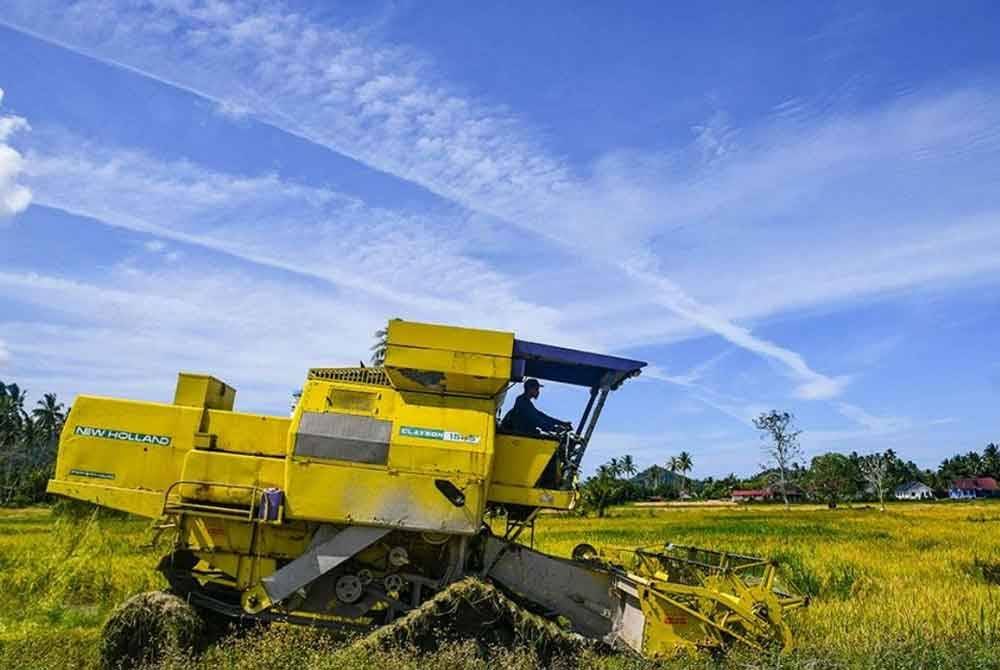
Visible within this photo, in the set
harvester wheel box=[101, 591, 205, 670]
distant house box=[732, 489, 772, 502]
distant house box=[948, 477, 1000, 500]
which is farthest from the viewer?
distant house box=[948, 477, 1000, 500]

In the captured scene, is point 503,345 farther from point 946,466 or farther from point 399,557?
point 946,466

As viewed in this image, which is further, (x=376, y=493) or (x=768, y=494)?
(x=768, y=494)

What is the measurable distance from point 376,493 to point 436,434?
814mm

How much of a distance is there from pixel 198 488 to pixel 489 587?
3039 millimetres

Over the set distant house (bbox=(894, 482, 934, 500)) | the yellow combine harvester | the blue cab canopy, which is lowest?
the yellow combine harvester

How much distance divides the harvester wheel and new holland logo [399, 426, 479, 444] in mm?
2600

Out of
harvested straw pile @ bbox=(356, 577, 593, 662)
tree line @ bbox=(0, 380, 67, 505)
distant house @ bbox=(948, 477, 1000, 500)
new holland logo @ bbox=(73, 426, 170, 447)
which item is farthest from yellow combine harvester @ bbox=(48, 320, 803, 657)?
distant house @ bbox=(948, 477, 1000, 500)

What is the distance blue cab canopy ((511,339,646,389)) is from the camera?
26.5 ft

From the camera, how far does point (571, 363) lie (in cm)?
820

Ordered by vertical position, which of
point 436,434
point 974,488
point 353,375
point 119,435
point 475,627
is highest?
point 974,488

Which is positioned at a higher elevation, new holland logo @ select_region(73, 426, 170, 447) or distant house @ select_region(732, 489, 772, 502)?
distant house @ select_region(732, 489, 772, 502)

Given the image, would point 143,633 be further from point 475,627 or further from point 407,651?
point 475,627

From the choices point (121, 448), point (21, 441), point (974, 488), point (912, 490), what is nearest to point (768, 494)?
point (974, 488)

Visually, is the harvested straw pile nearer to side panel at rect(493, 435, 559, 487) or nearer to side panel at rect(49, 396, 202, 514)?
side panel at rect(493, 435, 559, 487)
